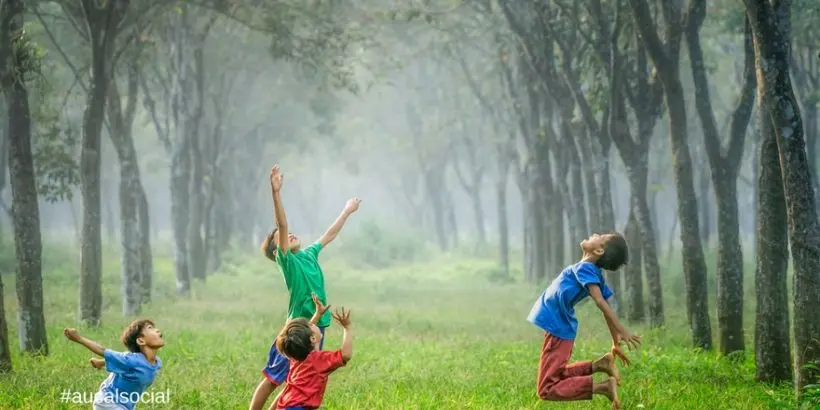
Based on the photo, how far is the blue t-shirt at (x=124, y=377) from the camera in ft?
21.2

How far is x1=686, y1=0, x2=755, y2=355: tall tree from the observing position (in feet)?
39.1

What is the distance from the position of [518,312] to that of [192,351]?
30.9ft

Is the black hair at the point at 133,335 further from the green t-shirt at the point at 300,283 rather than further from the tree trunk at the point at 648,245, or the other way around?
the tree trunk at the point at 648,245

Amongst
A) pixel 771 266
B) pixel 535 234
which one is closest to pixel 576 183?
pixel 535 234

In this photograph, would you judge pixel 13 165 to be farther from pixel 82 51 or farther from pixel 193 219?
pixel 193 219

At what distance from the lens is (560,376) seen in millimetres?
7703

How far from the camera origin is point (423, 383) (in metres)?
10.1

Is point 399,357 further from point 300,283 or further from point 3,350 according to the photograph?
point 300,283

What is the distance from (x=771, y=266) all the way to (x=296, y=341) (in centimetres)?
553

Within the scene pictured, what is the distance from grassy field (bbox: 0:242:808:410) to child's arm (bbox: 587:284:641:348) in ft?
4.70

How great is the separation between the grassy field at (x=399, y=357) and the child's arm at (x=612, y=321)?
1.43 m

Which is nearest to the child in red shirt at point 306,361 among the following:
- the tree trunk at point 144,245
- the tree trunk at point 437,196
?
the tree trunk at point 144,245

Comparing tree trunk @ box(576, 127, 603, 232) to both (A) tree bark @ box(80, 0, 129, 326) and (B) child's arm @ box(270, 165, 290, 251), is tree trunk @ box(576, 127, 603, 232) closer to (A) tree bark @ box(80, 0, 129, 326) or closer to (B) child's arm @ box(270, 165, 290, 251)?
(A) tree bark @ box(80, 0, 129, 326)

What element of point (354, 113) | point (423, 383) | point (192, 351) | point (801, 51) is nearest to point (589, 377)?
point (423, 383)
